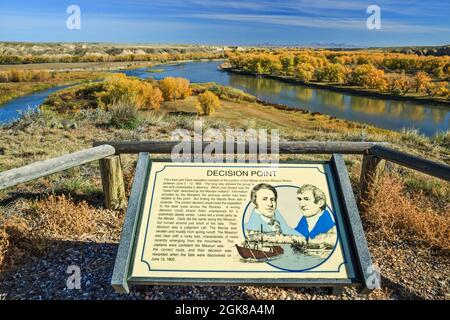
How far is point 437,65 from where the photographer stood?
7000cm

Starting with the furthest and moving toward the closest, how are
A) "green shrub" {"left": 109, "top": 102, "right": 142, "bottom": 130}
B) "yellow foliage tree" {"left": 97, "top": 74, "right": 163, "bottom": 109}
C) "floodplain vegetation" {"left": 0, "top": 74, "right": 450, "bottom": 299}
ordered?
"yellow foliage tree" {"left": 97, "top": 74, "right": 163, "bottom": 109}, "green shrub" {"left": 109, "top": 102, "right": 142, "bottom": 130}, "floodplain vegetation" {"left": 0, "top": 74, "right": 450, "bottom": 299}

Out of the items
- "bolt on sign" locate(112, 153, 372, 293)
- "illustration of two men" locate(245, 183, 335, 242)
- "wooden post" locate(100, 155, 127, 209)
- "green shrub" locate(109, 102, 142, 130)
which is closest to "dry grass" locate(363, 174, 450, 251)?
"bolt on sign" locate(112, 153, 372, 293)

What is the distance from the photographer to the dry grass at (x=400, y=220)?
4387 mm

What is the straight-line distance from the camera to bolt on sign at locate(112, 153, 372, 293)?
269cm

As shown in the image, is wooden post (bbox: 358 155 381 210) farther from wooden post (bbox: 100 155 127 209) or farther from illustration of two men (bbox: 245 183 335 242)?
wooden post (bbox: 100 155 127 209)

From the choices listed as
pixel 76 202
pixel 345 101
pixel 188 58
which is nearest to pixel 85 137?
pixel 76 202

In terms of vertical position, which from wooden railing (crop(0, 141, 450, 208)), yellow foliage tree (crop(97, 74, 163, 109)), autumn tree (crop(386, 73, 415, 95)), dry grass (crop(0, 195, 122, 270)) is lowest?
dry grass (crop(0, 195, 122, 270))

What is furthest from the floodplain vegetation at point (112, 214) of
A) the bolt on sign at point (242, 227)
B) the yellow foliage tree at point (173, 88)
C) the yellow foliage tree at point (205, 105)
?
the yellow foliage tree at point (173, 88)

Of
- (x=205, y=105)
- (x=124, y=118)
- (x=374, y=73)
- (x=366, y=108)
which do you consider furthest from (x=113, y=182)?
(x=374, y=73)

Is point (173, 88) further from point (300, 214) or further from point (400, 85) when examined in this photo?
point (400, 85)

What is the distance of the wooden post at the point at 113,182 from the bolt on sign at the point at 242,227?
1.42 m

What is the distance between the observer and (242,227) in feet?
9.62

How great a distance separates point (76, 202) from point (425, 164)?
193 inches

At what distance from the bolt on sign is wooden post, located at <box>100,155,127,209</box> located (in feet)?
4.65
